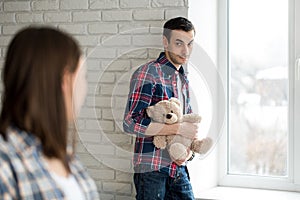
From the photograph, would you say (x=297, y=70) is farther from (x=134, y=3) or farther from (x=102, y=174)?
(x=102, y=174)

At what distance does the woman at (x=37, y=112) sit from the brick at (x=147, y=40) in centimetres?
165

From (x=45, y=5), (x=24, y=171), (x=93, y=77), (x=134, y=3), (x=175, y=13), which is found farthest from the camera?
(x=45, y=5)

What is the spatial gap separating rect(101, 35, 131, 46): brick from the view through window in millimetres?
619

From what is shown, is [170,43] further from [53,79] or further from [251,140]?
[53,79]

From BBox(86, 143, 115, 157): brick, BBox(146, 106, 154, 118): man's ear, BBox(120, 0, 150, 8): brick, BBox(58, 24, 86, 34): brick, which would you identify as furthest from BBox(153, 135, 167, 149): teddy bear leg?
BBox(58, 24, 86, 34): brick

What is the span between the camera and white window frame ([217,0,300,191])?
9.57ft

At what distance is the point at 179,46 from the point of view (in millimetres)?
2432

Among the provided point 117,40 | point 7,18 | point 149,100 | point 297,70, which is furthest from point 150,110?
point 7,18

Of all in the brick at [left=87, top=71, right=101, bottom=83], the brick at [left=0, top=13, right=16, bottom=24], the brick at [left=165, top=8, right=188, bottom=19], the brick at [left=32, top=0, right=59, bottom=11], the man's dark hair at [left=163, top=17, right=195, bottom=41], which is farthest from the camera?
the brick at [left=0, top=13, right=16, bottom=24]

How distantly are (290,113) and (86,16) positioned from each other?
4.03ft

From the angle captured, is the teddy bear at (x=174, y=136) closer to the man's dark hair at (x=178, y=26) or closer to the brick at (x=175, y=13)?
the man's dark hair at (x=178, y=26)

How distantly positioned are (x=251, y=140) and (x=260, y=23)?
654 millimetres

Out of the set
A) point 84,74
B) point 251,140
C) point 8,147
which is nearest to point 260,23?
point 251,140

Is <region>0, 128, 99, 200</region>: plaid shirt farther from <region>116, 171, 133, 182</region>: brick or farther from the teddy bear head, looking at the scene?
<region>116, 171, 133, 182</region>: brick
